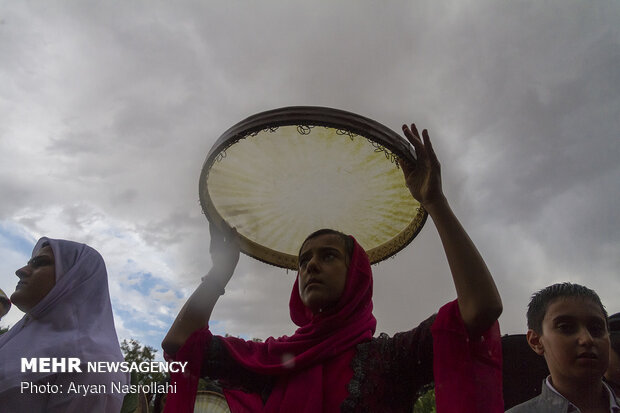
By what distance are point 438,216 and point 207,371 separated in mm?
1399

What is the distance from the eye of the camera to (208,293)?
2.54 m

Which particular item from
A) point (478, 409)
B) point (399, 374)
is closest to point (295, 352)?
point (399, 374)

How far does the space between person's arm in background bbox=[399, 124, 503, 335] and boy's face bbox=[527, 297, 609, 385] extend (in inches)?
32.9

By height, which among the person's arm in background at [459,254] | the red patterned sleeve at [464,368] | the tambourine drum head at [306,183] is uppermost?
the tambourine drum head at [306,183]

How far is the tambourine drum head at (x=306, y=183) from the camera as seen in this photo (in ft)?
8.02

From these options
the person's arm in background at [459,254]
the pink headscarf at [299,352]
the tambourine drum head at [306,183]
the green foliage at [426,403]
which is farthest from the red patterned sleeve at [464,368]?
the green foliage at [426,403]

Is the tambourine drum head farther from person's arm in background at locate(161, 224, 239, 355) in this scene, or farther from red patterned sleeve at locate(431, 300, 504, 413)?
red patterned sleeve at locate(431, 300, 504, 413)

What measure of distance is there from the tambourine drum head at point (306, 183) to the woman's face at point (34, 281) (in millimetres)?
1265

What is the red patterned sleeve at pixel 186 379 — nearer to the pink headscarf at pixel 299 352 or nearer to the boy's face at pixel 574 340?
the pink headscarf at pixel 299 352

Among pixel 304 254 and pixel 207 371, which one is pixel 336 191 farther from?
pixel 207 371

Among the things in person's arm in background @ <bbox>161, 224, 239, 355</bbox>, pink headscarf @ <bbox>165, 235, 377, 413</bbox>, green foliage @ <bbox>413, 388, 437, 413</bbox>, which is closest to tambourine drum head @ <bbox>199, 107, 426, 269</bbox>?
person's arm in background @ <bbox>161, 224, 239, 355</bbox>

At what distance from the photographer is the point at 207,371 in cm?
228

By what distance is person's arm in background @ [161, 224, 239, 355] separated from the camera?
2311mm

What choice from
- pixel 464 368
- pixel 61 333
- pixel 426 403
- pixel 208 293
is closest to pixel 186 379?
pixel 208 293
